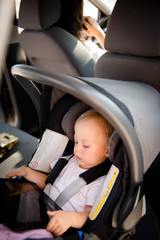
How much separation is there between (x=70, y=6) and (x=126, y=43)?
0.83 metres

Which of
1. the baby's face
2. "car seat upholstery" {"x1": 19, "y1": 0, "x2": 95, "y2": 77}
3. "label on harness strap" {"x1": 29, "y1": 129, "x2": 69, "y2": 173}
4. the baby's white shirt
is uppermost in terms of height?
"car seat upholstery" {"x1": 19, "y1": 0, "x2": 95, "y2": 77}

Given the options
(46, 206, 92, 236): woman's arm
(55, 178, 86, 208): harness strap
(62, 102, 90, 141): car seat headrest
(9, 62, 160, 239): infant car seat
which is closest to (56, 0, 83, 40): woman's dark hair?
(62, 102, 90, 141): car seat headrest

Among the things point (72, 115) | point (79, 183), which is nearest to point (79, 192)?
point (79, 183)

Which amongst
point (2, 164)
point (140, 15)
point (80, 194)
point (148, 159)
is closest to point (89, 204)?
point (80, 194)

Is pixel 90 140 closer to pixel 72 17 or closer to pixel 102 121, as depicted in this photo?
pixel 102 121

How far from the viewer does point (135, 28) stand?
0.98 meters

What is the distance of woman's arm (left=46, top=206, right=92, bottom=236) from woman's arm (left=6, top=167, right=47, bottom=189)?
24cm

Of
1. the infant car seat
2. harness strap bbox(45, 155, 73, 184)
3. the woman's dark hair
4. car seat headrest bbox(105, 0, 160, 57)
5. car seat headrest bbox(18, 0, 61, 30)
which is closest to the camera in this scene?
the infant car seat

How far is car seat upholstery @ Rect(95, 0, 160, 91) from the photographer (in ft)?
3.06

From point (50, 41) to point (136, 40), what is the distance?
70 cm

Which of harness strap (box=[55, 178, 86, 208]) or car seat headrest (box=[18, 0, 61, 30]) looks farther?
car seat headrest (box=[18, 0, 61, 30])

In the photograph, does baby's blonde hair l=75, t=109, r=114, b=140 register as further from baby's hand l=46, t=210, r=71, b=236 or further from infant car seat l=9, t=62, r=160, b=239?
baby's hand l=46, t=210, r=71, b=236

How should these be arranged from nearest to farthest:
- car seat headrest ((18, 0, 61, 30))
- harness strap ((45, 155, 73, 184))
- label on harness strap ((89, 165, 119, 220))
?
label on harness strap ((89, 165, 119, 220)) → harness strap ((45, 155, 73, 184)) → car seat headrest ((18, 0, 61, 30))

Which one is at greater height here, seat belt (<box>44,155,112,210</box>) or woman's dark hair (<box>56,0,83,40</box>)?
woman's dark hair (<box>56,0,83,40</box>)
